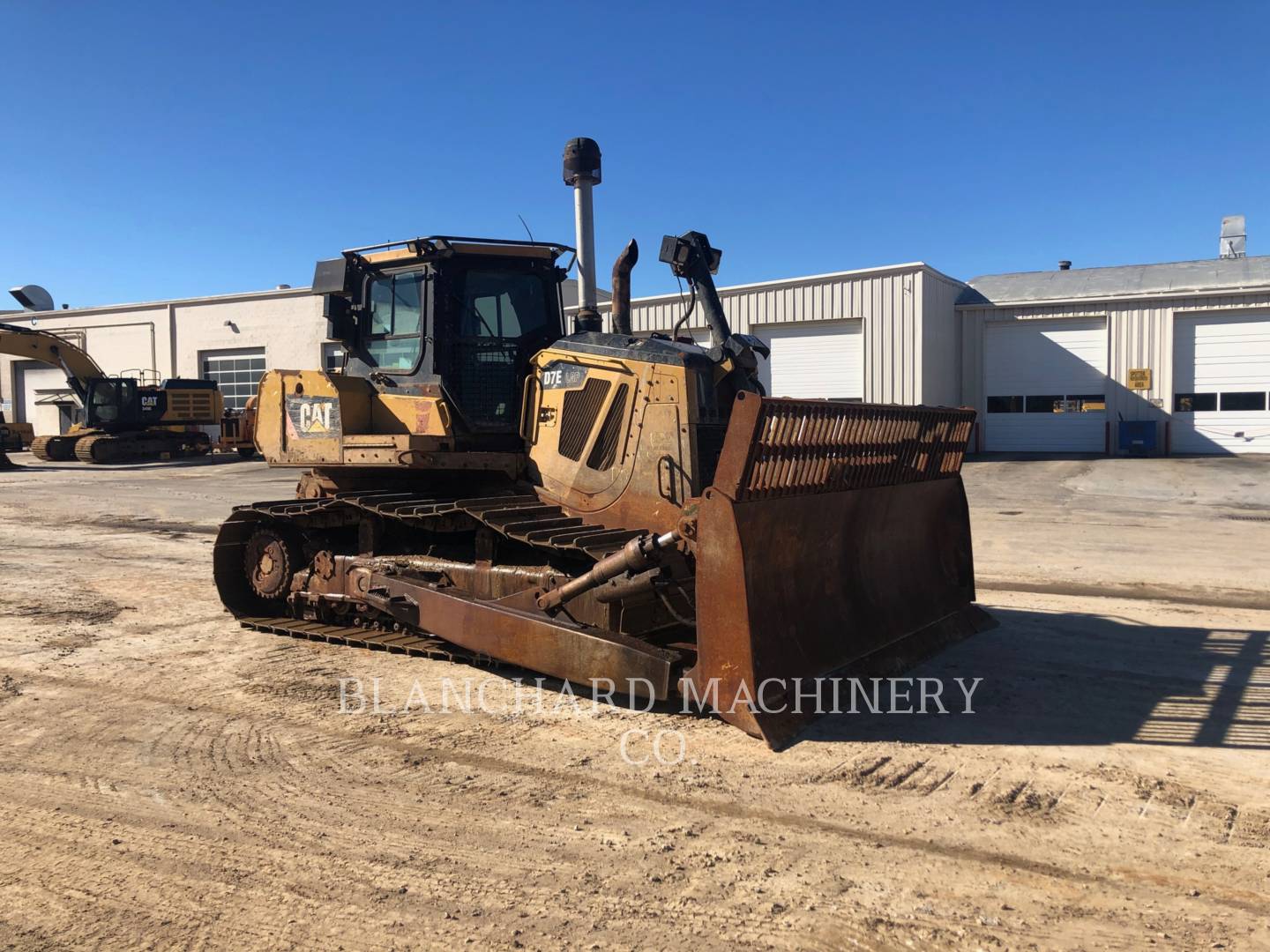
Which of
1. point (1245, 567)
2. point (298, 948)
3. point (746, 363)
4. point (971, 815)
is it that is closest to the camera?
point (298, 948)

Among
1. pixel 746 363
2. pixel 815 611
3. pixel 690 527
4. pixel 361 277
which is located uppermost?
pixel 361 277

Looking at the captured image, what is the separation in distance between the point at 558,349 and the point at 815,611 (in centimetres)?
244

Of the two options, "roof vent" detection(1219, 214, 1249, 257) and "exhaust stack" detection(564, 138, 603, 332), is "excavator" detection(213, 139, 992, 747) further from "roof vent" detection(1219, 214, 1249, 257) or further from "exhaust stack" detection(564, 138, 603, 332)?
"roof vent" detection(1219, 214, 1249, 257)

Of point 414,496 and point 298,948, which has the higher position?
point 414,496

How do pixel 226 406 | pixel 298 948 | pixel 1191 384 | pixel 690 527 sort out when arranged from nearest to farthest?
pixel 298 948, pixel 690 527, pixel 1191 384, pixel 226 406

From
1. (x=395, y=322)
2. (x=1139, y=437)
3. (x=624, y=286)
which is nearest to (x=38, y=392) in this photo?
(x=395, y=322)

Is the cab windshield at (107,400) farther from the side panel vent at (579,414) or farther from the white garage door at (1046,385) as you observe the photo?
the side panel vent at (579,414)

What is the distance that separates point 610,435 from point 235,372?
3310 centimetres

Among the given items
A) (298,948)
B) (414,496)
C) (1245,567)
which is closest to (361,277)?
(414,496)

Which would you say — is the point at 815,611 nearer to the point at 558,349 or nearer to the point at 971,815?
the point at 971,815

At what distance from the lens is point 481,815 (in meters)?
3.88

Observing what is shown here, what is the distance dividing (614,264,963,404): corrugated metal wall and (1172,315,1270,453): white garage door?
5453 mm

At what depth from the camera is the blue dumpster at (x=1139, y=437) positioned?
76.8 feet

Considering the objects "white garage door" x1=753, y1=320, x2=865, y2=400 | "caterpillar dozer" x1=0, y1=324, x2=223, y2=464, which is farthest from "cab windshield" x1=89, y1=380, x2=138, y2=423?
"white garage door" x1=753, y1=320, x2=865, y2=400
